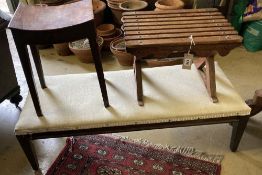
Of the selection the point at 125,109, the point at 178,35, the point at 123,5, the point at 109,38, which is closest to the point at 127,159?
the point at 125,109

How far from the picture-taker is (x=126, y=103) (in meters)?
1.45

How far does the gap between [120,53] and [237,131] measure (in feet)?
3.62

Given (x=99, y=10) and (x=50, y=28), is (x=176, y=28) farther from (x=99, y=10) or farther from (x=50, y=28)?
(x=99, y=10)

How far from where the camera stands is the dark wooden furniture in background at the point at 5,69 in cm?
157

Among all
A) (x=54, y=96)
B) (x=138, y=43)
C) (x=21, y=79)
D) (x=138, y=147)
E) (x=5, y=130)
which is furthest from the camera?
(x=21, y=79)

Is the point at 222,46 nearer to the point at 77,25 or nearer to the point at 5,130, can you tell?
the point at 77,25

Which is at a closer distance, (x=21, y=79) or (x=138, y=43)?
(x=138, y=43)

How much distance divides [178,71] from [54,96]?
704 mm

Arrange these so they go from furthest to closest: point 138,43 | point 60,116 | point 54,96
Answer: point 54,96 < point 60,116 < point 138,43

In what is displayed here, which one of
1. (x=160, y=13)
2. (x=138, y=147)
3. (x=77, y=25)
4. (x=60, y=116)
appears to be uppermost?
(x=77, y=25)

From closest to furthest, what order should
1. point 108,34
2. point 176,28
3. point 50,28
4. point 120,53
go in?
1. point 50,28
2. point 176,28
3. point 120,53
4. point 108,34

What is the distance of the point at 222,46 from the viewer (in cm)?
132

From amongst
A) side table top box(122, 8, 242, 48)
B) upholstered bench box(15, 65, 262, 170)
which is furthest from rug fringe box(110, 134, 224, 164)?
side table top box(122, 8, 242, 48)

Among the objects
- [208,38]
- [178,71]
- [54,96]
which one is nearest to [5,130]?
[54,96]
